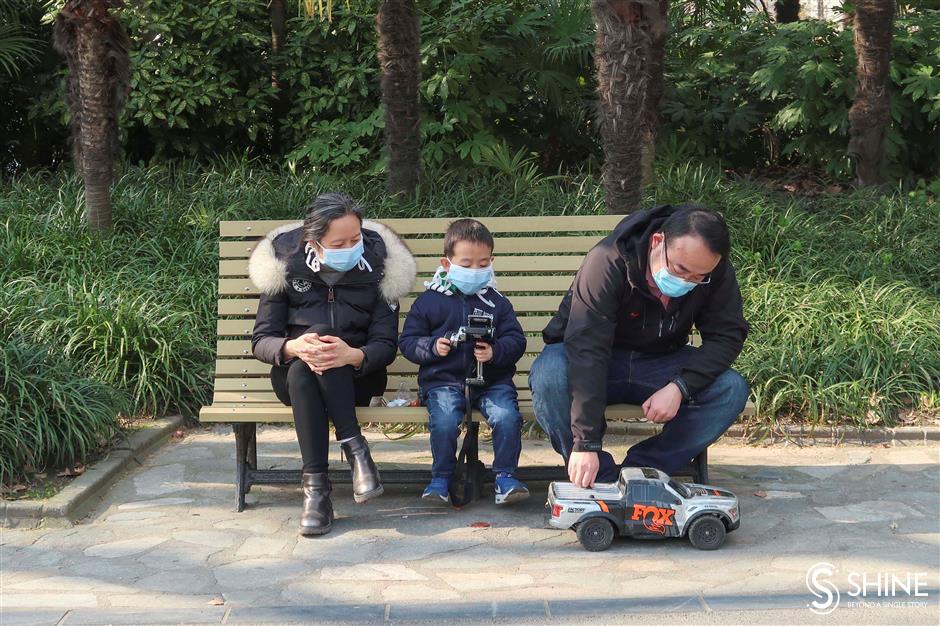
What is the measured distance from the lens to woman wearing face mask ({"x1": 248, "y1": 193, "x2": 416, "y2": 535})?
14.4ft

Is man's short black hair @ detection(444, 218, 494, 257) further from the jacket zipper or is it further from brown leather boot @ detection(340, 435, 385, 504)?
brown leather boot @ detection(340, 435, 385, 504)

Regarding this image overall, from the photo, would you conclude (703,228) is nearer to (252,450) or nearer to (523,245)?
(523,245)

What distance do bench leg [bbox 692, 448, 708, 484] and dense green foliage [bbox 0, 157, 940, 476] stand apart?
1.18m

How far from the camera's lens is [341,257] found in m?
4.46

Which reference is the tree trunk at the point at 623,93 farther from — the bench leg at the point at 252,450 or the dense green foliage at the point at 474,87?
the bench leg at the point at 252,450

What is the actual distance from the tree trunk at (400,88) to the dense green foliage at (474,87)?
112 cm

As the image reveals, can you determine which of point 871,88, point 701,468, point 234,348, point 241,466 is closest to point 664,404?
point 701,468

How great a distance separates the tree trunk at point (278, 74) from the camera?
10.4 meters

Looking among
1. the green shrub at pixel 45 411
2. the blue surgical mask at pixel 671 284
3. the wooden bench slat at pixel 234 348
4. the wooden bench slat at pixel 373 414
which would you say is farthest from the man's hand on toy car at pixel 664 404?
the green shrub at pixel 45 411

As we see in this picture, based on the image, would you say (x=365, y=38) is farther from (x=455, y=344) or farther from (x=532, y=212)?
(x=455, y=344)

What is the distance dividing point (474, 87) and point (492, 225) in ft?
15.6

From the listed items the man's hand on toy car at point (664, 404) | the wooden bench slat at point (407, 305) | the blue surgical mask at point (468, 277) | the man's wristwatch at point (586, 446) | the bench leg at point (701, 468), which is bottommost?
the bench leg at point (701, 468)

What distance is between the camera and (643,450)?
4.45 meters

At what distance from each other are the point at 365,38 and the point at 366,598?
740cm
